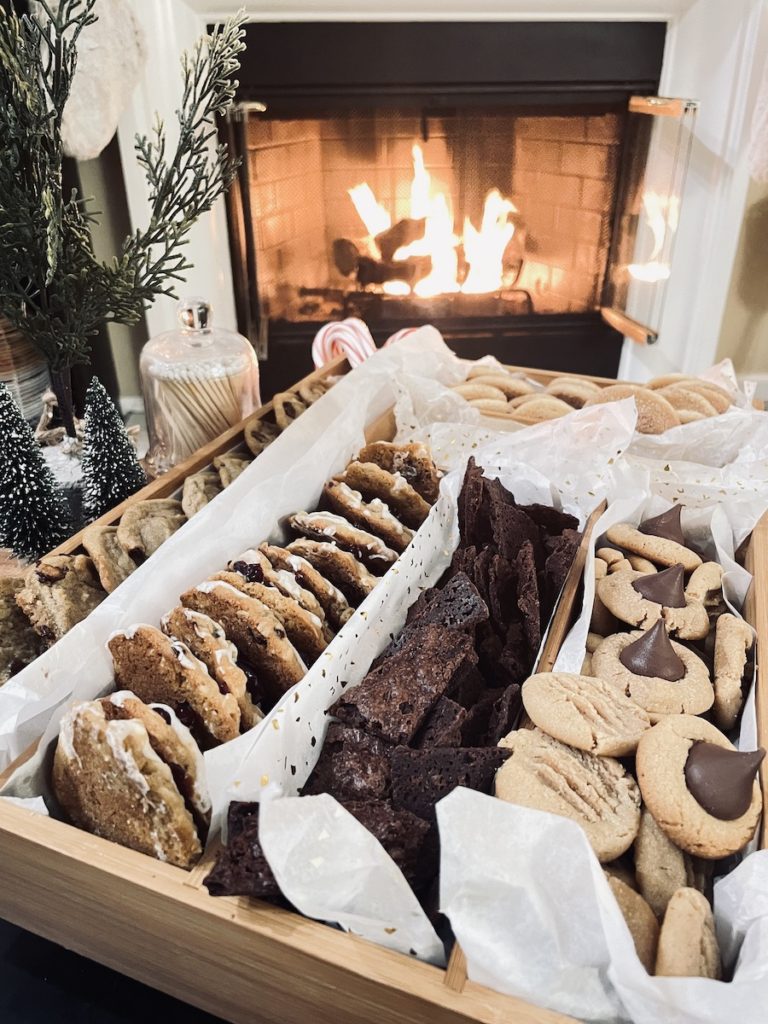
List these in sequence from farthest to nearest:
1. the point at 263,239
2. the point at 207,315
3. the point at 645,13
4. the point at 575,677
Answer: the point at 263,239 < the point at 645,13 < the point at 207,315 < the point at 575,677

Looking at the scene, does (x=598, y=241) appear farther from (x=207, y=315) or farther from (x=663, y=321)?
(x=207, y=315)

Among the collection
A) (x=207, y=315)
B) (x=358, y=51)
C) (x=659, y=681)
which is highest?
(x=358, y=51)

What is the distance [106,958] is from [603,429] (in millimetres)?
1023

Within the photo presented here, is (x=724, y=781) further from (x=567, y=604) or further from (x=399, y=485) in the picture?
(x=399, y=485)

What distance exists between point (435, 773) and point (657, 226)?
2378 millimetres

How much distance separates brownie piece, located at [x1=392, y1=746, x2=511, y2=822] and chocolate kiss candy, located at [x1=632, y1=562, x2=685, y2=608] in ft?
1.25

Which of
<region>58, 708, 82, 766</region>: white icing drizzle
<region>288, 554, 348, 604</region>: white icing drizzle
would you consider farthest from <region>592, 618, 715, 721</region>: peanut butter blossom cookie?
<region>58, 708, 82, 766</region>: white icing drizzle

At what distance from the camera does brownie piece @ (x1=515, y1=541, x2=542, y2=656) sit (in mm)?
997

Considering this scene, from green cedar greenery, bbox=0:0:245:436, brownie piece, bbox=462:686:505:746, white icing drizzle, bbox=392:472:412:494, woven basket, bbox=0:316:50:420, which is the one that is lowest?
woven basket, bbox=0:316:50:420

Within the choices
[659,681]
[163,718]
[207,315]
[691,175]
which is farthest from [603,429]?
[691,175]

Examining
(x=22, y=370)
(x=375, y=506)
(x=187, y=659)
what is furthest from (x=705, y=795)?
(x=22, y=370)

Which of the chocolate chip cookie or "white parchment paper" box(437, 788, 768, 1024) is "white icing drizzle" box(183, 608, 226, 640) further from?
"white parchment paper" box(437, 788, 768, 1024)

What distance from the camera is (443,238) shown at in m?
2.83

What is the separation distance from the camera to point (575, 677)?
0.89 meters
